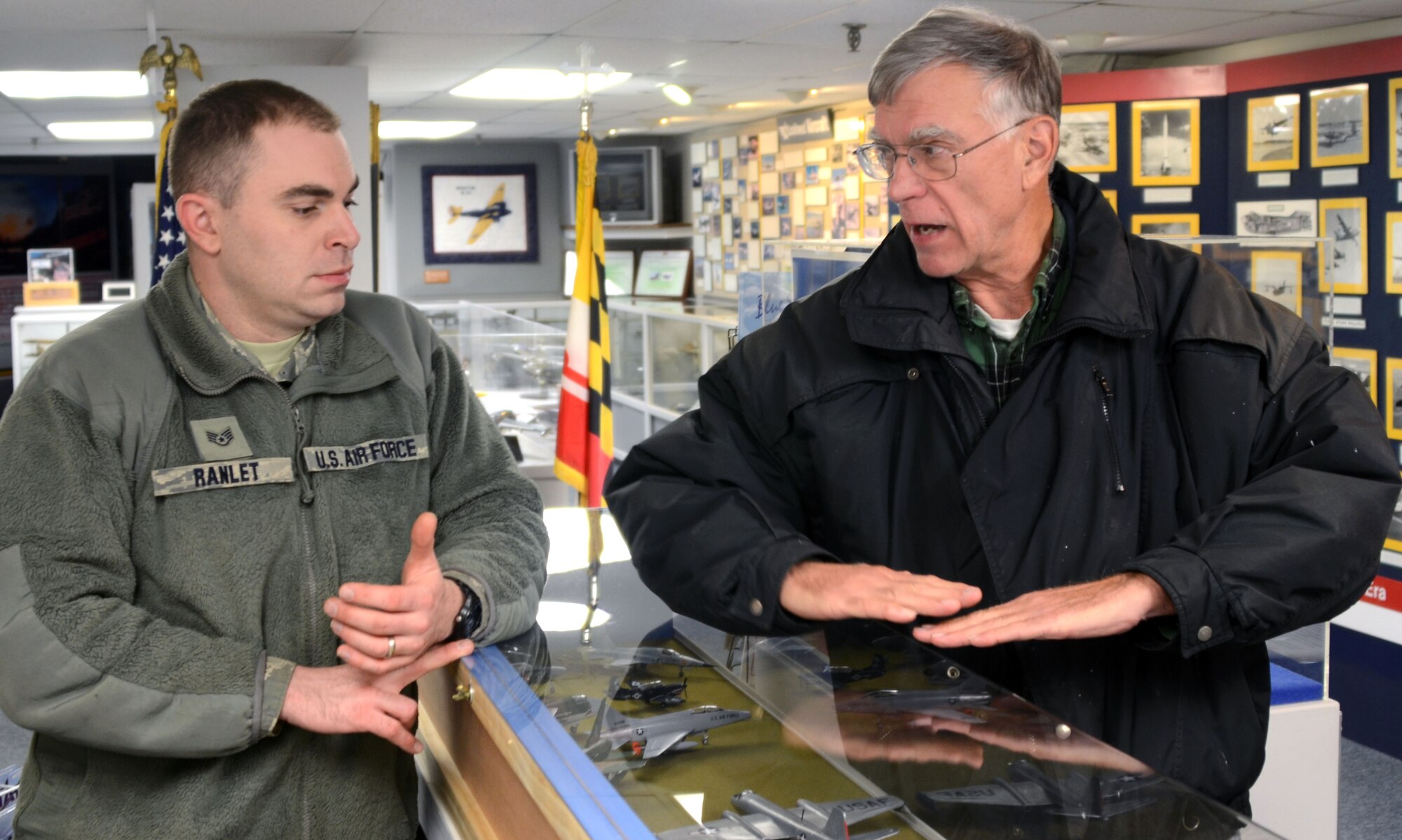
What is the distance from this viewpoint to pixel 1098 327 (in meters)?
1.50

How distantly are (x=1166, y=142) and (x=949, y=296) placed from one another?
12.9 feet

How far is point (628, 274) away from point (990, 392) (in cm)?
886

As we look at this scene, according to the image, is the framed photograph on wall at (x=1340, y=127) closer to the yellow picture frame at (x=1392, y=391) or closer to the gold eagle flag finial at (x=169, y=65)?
the yellow picture frame at (x=1392, y=391)

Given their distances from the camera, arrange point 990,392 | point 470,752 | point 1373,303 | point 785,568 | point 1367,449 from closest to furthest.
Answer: point 1367,449
point 785,568
point 990,392
point 470,752
point 1373,303

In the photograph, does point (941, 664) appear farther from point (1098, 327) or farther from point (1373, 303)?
point (1373, 303)

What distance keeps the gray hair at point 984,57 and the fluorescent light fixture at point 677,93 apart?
489 cm

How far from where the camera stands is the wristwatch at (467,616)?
5.41ft

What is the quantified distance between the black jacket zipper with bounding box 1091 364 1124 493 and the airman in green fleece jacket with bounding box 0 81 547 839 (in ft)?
2.52

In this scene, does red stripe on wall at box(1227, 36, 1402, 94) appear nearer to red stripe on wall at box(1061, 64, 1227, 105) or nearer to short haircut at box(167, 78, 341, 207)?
red stripe on wall at box(1061, 64, 1227, 105)

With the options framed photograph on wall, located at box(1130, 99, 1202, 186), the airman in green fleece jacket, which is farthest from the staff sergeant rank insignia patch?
framed photograph on wall, located at box(1130, 99, 1202, 186)

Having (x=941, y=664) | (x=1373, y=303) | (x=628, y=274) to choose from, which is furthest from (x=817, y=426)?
(x=628, y=274)

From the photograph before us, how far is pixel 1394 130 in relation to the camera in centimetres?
439

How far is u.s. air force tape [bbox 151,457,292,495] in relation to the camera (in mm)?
1557

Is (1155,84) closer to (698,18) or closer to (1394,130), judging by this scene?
(1394,130)
